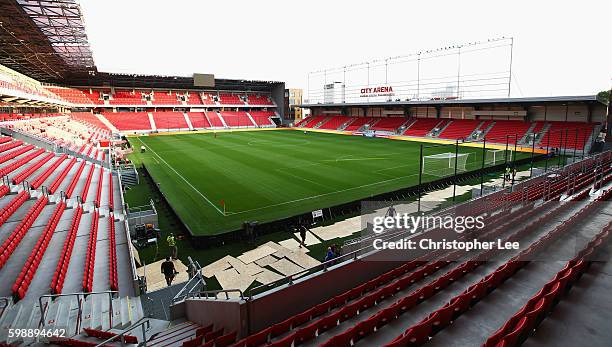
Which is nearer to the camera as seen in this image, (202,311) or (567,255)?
(202,311)

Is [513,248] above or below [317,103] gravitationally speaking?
below

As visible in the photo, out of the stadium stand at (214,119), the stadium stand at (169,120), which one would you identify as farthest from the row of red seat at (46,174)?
the stadium stand at (214,119)

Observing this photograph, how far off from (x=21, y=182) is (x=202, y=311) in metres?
13.0

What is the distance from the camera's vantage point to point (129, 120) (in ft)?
217

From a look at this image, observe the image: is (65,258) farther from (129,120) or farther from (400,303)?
(129,120)

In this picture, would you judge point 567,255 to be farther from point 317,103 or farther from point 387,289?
point 317,103

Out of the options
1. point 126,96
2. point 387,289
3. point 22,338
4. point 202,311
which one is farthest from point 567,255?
point 126,96

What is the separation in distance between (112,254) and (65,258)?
1536 millimetres

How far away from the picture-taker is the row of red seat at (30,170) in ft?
50.8

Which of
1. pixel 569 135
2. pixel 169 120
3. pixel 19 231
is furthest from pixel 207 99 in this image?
pixel 19 231

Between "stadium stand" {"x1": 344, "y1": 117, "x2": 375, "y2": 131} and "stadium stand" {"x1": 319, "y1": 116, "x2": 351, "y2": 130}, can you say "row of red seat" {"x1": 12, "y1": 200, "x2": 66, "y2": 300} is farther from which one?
"stadium stand" {"x1": 319, "y1": 116, "x2": 351, "y2": 130}

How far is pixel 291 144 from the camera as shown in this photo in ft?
148

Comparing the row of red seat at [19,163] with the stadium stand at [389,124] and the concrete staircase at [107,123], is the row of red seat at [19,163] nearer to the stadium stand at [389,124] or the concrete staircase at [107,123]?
the concrete staircase at [107,123]

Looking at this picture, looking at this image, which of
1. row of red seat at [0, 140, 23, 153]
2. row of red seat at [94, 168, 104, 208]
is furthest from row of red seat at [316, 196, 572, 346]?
row of red seat at [0, 140, 23, 153]
